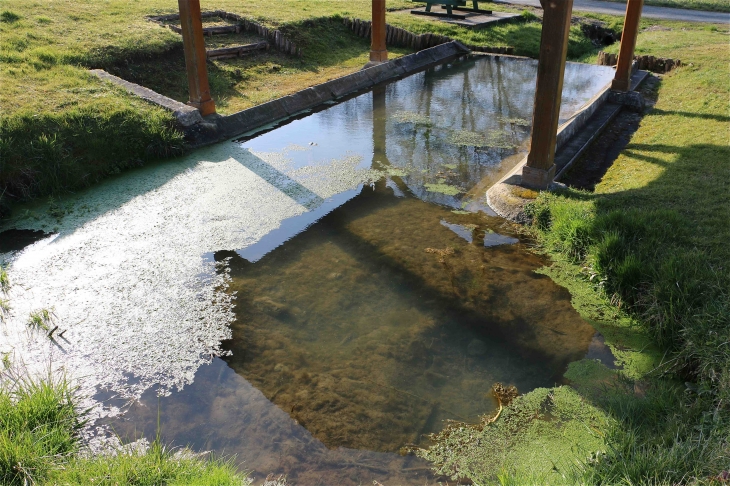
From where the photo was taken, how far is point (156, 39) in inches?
390

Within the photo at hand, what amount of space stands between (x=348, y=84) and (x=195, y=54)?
3.49 meters

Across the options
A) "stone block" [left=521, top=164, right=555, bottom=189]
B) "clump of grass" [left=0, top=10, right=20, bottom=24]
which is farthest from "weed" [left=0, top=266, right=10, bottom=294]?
"clump of grass" [left=0, top=10, right=20, bottom=24]

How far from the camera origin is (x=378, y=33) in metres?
11.5

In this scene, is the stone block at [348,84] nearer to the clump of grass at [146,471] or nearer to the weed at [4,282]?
the weed at [4,282]

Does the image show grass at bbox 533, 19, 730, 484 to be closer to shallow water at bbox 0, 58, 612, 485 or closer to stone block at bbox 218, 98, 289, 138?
shallow water at bbox 0, 58, 612, 485

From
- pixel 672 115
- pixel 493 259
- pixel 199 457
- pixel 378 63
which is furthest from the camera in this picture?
pixel 378 63

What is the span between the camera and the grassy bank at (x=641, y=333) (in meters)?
2.77

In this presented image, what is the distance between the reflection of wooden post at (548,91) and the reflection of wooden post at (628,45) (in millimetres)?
3958

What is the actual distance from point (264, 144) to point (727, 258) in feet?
18.7

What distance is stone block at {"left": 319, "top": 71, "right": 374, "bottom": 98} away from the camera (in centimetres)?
1020

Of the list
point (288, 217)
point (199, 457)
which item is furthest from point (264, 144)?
point (199, 457)

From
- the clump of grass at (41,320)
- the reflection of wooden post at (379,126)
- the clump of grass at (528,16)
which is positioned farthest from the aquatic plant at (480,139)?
the clump of grass at (528,16)

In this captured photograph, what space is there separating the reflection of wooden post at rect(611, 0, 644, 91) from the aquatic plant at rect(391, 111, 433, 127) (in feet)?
11.4

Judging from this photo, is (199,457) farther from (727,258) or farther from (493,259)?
(727,258)
